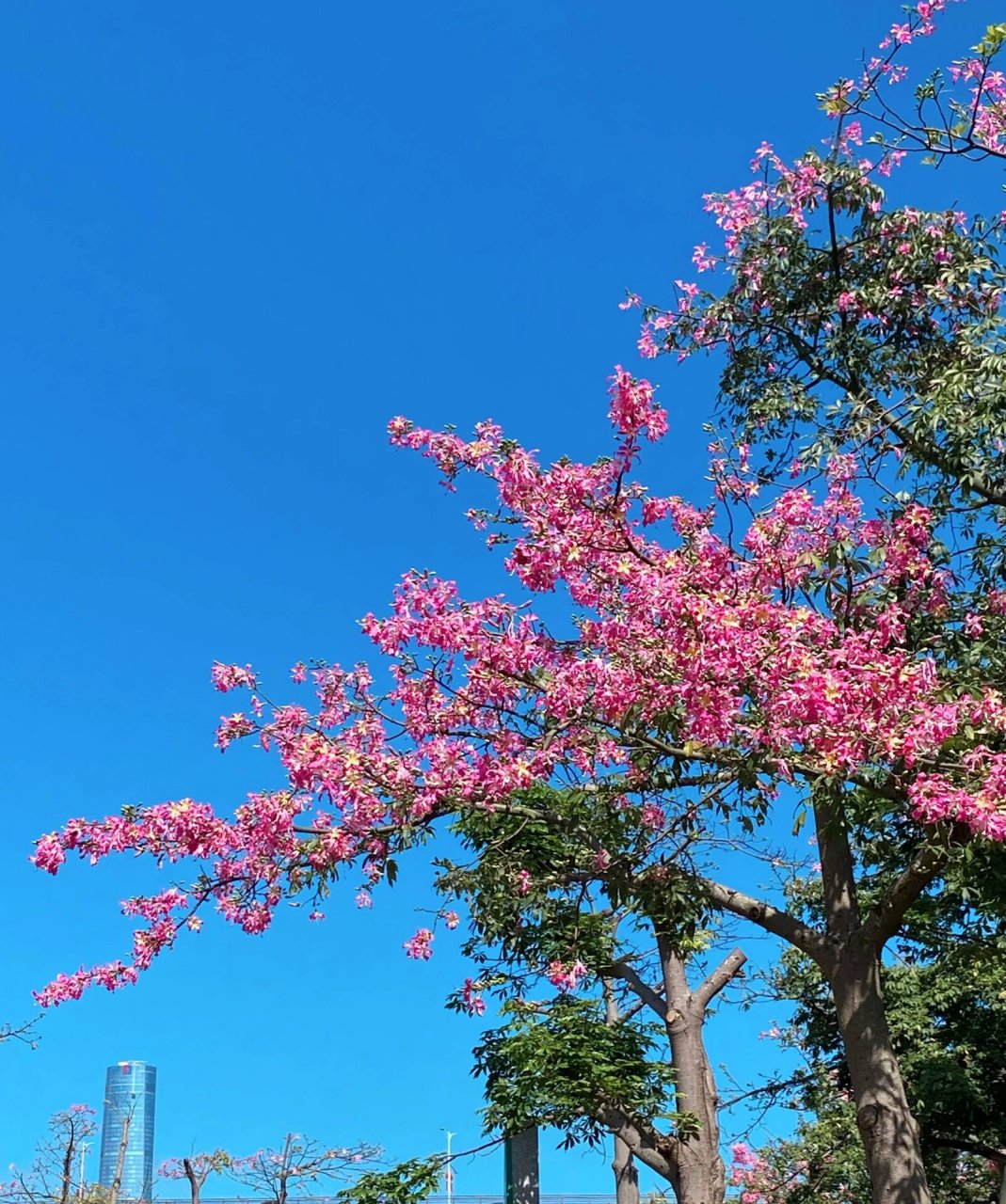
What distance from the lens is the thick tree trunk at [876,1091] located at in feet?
21.7

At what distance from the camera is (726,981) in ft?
36.8

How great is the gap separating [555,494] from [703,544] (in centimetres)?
84

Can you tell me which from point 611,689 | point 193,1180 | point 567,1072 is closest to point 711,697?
point 611,689

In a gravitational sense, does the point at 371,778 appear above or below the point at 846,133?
below

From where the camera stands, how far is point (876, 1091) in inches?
267

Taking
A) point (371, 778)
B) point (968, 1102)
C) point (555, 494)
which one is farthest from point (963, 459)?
point (968, 1102)

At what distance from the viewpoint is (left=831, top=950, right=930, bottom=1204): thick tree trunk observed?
261 inches

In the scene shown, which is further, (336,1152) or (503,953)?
(336,1152)

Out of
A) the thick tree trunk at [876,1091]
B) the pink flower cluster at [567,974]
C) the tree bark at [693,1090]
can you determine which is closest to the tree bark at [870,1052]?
the thick tree trunk at [876,1091]

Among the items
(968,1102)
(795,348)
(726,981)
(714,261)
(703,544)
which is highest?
(714,261)

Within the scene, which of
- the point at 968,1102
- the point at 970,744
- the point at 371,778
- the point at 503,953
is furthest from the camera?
the point at 968,1102

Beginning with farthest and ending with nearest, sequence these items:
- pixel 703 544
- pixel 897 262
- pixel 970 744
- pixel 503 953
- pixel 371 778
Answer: pixel 503 953
pixel 897 262
pixel 703 544
pixel 371 778
pixel 970 744

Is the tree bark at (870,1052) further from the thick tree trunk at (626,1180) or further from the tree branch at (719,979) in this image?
the thick tree trunk at (626,1180)

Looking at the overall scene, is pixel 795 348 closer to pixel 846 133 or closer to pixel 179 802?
pixel 846 133
